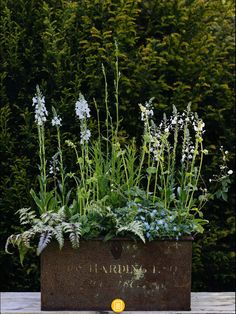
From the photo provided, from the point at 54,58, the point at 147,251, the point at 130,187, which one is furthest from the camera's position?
the point at 54,58

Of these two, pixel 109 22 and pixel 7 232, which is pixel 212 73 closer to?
pixel 109 22

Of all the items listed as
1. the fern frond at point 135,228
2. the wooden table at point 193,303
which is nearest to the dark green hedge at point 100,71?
the wooden table at point 193,303

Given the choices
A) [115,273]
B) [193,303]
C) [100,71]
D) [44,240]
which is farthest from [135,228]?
[100,71]

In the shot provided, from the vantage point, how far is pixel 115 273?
9.71ft

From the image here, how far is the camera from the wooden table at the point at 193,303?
3.00 meters

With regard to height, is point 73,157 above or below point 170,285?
above

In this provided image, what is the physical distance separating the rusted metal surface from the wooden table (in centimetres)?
7

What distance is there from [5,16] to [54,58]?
1.31 ft

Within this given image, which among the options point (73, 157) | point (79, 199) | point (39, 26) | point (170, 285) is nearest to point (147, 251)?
point (170, 285)

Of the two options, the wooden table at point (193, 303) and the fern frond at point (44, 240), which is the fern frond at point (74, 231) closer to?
the fern frond at point (44, 240)

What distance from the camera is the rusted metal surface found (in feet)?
9.69

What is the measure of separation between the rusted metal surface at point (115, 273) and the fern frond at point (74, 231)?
0.10 meters

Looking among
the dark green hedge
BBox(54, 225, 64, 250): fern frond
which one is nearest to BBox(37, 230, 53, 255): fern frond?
BBox(54, 225, 64, 250): fern frond

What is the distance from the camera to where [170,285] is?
2967 millimetres
